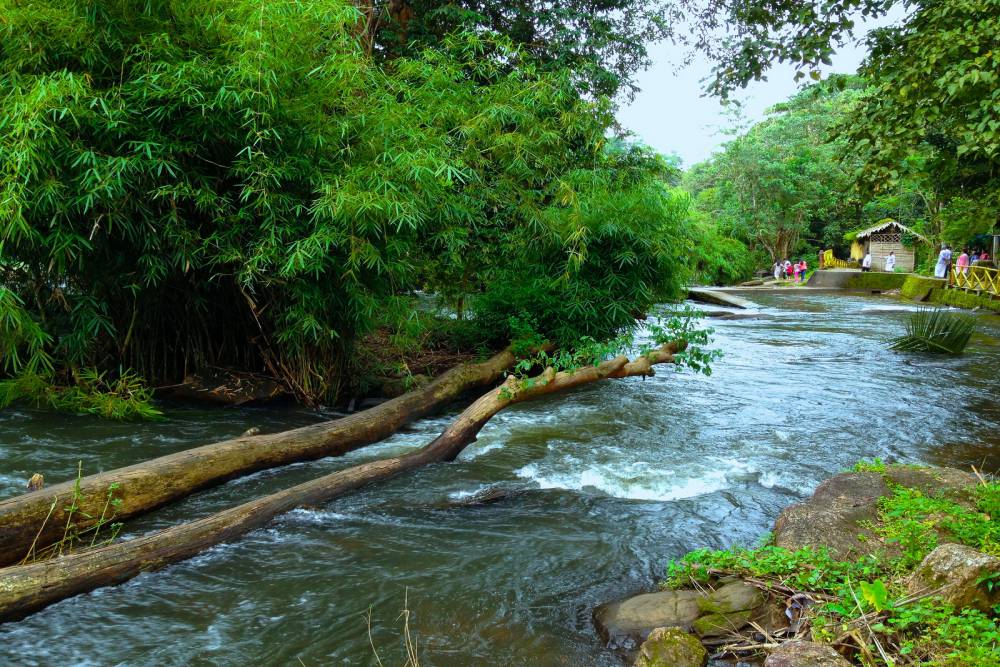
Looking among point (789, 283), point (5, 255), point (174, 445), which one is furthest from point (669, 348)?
point (789, 283)

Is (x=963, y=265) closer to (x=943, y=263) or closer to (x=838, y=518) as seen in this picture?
(x=943, y=263)

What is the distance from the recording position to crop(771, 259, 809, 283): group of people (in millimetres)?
35769

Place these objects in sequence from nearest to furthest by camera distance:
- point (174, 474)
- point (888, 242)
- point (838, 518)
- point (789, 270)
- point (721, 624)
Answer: point (721, 624) < point (838, 518) < point (174, 474) < point (888, 242) < point (789, 270)

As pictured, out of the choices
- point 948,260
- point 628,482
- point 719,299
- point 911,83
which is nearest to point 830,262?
point 948,260

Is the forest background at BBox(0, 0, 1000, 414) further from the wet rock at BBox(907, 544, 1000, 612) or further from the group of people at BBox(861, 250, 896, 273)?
the group of people at BBox(861, 250, 896, 273)

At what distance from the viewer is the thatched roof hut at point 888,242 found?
31.8 metres

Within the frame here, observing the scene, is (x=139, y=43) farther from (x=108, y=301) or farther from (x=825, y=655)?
(x=825, y=655)

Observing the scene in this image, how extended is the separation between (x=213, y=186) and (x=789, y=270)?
36.4m

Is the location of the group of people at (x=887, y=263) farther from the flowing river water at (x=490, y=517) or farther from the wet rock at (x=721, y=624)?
the wet rock at (x=721, y=624)

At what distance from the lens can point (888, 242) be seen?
33.9 m

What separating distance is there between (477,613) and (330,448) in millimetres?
2612

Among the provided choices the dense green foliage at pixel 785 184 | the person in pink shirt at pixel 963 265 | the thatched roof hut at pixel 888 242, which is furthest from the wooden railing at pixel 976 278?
the dense green foliage at pixel 785 184

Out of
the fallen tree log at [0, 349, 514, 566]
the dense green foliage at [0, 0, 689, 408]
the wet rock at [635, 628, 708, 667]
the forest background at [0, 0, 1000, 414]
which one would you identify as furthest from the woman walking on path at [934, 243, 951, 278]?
the wet rock at [635, 628, 708, 667]

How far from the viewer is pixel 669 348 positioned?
7723 millimetres
